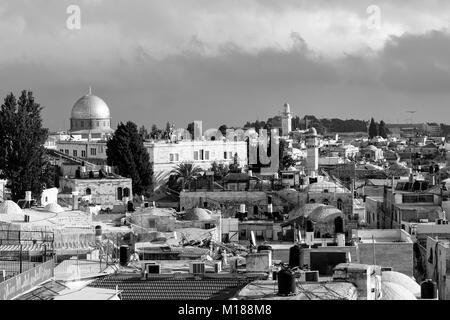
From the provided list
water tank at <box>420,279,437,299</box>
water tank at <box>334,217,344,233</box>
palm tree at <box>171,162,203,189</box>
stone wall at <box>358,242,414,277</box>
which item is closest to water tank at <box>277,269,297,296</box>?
water tank at <box>420,279,437,299</box>

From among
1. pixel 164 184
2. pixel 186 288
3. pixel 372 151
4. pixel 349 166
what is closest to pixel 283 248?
pixel 186 288

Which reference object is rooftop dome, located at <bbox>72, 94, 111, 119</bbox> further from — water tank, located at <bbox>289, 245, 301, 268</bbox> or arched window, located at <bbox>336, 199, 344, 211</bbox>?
water tank, located at <bbox>289, 245, 301, 268</bbox>

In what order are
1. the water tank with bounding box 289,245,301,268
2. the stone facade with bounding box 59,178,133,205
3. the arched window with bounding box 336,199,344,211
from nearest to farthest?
the water tank with bounding box 289,245,301,268 < the arched window with bounding box 336,199,344,211 < the stone facade with bounding box 59,178,133,205

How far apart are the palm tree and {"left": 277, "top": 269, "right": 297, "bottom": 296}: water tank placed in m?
38.8

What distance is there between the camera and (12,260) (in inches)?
795

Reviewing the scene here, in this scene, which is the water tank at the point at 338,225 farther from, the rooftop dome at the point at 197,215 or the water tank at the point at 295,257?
the water tank at the point at 295,257

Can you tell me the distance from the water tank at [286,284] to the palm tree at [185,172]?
3884 centimetres

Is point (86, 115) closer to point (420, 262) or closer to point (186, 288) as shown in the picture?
point (420, 262)

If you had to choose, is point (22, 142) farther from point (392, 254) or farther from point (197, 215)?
point (392, 254)

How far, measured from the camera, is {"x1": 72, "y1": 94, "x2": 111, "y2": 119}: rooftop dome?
266 ft

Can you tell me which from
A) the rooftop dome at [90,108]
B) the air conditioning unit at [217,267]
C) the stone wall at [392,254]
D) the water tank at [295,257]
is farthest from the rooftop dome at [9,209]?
the rooftop dome at [90,108]

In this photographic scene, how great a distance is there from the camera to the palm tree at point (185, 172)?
55.1 m

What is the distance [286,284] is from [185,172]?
137 ft

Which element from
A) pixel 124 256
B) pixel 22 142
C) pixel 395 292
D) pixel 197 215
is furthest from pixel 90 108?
pixel 395 292
